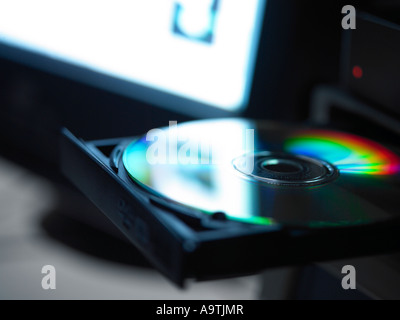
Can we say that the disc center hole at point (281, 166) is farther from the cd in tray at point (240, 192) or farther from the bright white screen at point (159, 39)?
the bright white screen at point (159, 39)

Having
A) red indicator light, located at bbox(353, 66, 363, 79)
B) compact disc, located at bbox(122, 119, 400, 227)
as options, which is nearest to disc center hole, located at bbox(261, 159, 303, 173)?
compact disc, located at bbox(122, 119, 400, 227)

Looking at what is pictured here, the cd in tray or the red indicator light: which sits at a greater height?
the red indicator light

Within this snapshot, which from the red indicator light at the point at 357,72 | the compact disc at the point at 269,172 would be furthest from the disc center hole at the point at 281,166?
the red indicator light at the point at 357,72

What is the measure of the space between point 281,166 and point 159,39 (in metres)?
0.26

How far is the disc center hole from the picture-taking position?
0.46 metres

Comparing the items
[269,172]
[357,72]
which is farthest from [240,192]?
[357,72]

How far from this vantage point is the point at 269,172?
44cm

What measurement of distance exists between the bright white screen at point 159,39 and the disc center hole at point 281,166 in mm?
137

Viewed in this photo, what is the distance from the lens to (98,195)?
1.26ft

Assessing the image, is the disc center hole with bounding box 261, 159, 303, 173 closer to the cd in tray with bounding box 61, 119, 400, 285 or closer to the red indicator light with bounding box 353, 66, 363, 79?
the cd in tray with bounding box 61, 119, 400, 285

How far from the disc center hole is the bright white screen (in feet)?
0.45
